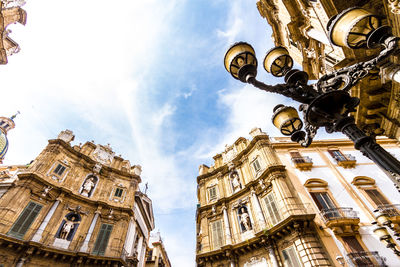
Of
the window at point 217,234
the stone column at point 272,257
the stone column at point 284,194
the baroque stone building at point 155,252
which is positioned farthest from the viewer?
the baroque stone building at point 155,252

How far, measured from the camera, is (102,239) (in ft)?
50.5

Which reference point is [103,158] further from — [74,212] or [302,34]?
[302,34]

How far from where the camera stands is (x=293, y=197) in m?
13.2

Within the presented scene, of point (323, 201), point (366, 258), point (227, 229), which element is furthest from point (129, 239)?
point (366, 258)

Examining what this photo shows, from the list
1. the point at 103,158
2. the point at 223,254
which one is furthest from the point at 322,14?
the point at 103,158

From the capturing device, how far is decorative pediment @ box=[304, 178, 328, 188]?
13969mm

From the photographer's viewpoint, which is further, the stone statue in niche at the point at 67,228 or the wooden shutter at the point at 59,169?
the wooden shutter at the point at 59,169

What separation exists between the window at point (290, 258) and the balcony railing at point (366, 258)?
258cm

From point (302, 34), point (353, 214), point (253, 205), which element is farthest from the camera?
point (253, 205)

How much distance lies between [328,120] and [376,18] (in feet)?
5.24

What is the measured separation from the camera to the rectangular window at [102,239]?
14681 mm

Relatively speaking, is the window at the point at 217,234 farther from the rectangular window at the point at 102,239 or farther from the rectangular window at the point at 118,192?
the rectangular window at the point at 118,192

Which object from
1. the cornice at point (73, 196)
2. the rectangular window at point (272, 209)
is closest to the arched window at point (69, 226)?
the cornice at point (73, 196)

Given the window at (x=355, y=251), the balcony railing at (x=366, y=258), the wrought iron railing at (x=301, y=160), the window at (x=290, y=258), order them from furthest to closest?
the wrought iron railing at (x=301, y=160) < the window at (x=290, y=258) < the window at (x=355, y=251) < the balcony railing at (x=366, y=258)
